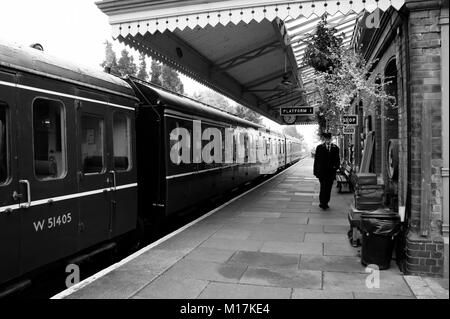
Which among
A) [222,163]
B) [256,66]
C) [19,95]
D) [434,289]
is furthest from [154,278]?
[256,66]

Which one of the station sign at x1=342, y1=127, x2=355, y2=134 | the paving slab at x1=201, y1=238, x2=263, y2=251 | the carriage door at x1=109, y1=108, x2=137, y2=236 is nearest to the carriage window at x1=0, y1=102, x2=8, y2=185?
the carriage door at x1=109, y1=108, x2=137, y2=236

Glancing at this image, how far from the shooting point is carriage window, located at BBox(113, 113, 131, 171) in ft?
20.5

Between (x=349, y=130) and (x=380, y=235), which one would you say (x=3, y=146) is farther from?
(x=349, y=130)

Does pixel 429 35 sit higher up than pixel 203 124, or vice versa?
pixel 429 35

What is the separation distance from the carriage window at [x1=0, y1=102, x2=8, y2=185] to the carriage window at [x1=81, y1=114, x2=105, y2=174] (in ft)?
4.24

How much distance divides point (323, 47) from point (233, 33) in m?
2.85

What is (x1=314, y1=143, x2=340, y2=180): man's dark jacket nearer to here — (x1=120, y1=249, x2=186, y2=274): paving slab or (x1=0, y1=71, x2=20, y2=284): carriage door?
(x1=120, y1=249, x2=186, y2=274): paving slab

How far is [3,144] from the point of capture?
4.11 meters

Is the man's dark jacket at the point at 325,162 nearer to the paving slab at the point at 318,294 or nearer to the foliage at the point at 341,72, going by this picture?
the foliage at the point at 341,72

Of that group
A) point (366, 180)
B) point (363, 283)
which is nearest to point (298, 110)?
point (366, 180)

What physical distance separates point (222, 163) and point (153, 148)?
452 cm

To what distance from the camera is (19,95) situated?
4297 millimetres

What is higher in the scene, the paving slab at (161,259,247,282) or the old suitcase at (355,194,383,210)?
the old suitcase at (355,194,383,210)
